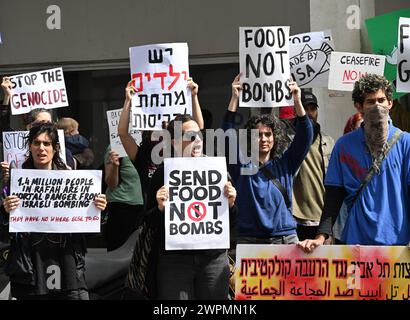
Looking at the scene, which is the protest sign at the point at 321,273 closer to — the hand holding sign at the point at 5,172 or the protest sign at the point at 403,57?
the hand holding sign at the point at 5,172

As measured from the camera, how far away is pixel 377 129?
5.55 meters

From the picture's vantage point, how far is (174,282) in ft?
18.8

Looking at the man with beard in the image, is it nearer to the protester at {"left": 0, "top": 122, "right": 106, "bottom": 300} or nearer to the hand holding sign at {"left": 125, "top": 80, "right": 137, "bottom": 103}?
the protester at {"left": 0, "top": 122, "right": 106, "bottom": 300}

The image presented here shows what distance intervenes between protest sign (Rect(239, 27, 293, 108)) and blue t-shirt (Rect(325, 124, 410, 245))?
1463mm

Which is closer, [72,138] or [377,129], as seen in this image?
[377,129]

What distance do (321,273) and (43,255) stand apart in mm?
1895

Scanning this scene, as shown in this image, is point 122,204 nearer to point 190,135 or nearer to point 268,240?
point 268,240

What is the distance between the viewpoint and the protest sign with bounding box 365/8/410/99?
8273 mm

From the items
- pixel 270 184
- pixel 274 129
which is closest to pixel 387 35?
pixel 274 129

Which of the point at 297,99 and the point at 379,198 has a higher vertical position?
the point at 297,99

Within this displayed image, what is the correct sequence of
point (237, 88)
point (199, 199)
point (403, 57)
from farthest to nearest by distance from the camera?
point (403, 57) → point (237, 88) → point (199, 199)

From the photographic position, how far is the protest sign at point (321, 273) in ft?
18.1

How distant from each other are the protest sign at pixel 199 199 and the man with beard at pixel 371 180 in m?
0.60

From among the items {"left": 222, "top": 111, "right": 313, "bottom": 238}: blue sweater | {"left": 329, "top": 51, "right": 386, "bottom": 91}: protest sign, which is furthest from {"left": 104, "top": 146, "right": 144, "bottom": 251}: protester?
{"left": 222, "top": 111, "right": 313, "bottom": 238}: blue sweater
